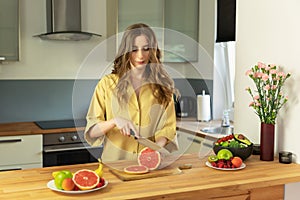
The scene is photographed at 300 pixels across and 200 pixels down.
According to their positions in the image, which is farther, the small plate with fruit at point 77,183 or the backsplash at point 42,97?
the backsplash at point 42,97

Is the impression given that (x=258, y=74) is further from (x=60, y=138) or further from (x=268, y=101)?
(x=60, y=138)

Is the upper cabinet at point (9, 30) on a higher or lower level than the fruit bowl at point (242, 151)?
higher

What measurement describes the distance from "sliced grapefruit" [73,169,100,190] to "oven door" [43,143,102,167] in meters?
1.67

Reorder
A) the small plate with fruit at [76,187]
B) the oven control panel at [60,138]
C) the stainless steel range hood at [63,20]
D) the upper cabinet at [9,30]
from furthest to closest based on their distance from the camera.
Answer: the stainless steel range hood at [63,20] < the upper cabinet at [9,30] < the oven control panel at [60,138] < the small plate with fruit at [76,187]

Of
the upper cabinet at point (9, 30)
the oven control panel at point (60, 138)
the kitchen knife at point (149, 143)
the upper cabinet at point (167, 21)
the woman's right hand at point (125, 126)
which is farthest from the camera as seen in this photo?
the upper cabinet at point (167, 21)

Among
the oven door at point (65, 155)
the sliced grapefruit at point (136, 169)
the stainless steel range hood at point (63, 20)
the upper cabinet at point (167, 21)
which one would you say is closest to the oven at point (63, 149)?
the oven door at point (65, 155)

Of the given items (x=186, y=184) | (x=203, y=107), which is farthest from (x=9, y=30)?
(x=186, y=184)

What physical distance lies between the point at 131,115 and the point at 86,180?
22.0 inches

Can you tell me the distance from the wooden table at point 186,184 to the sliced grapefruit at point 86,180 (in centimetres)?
3

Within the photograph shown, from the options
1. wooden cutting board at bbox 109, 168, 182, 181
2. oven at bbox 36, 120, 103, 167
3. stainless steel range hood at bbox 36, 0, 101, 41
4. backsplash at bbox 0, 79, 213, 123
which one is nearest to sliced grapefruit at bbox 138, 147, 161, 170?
wooden cutting board at bbox 109, 168, 182, 181

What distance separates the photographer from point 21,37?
135 inches

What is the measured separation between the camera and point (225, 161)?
1746 millimetres

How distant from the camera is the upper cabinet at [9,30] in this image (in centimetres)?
325

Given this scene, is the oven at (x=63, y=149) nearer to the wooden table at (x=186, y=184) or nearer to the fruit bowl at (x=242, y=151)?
the wooden table at (x=186, y=184)
